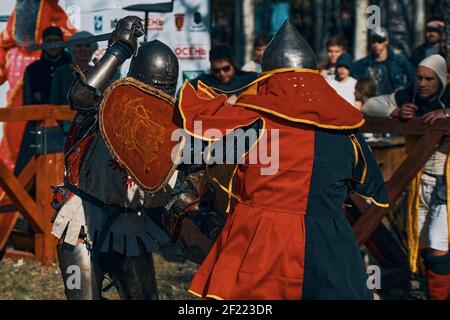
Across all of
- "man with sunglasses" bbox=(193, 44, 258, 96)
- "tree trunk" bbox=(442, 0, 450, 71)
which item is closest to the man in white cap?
"tree trunk" bbox=(442, 0, 450, 71)

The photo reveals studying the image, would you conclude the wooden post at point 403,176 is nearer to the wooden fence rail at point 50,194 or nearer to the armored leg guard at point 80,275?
the wooden fence rail at point 50,194

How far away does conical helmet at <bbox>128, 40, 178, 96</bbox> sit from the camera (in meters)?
4.90

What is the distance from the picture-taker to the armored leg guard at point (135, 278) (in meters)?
5.28

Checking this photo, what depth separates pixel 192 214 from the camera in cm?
512

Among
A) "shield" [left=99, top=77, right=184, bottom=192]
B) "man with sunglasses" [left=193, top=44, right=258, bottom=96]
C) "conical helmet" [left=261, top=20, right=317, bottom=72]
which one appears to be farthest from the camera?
"man with sunglasses" [left=193, top=44, right=258, bottom=96]

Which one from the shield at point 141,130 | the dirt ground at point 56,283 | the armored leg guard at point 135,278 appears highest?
the shield at point 141,130

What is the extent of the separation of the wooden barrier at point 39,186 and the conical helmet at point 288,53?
3.59 m

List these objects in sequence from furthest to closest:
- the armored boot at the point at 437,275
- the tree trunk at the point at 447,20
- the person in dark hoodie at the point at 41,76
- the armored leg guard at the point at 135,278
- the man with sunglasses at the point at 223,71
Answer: the person in dark hoodie at the point at 41,76 → the man with sunglasses at the point at 223,71 → the tree trunk at the point at 447,20 → the armored boot at the point at 437,275 → the armored leg guard at the point at 135,278

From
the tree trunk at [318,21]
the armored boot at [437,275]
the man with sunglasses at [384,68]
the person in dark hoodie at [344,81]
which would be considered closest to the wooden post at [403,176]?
the armored boot at [437,275]

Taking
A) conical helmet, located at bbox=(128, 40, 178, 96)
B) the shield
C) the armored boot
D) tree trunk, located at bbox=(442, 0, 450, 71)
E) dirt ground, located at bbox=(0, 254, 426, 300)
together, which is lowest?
dirt ground, located at bbox=(0, 254, 426, 300)

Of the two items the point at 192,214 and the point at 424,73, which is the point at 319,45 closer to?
the point at 424,73

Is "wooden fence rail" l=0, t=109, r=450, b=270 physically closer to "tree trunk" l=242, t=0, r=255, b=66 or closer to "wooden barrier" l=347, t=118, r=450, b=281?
"wooden barrier" l=347, t=118, r=450, b=281

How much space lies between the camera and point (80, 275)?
5.10m

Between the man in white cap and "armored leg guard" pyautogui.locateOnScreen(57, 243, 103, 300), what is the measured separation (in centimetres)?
238
